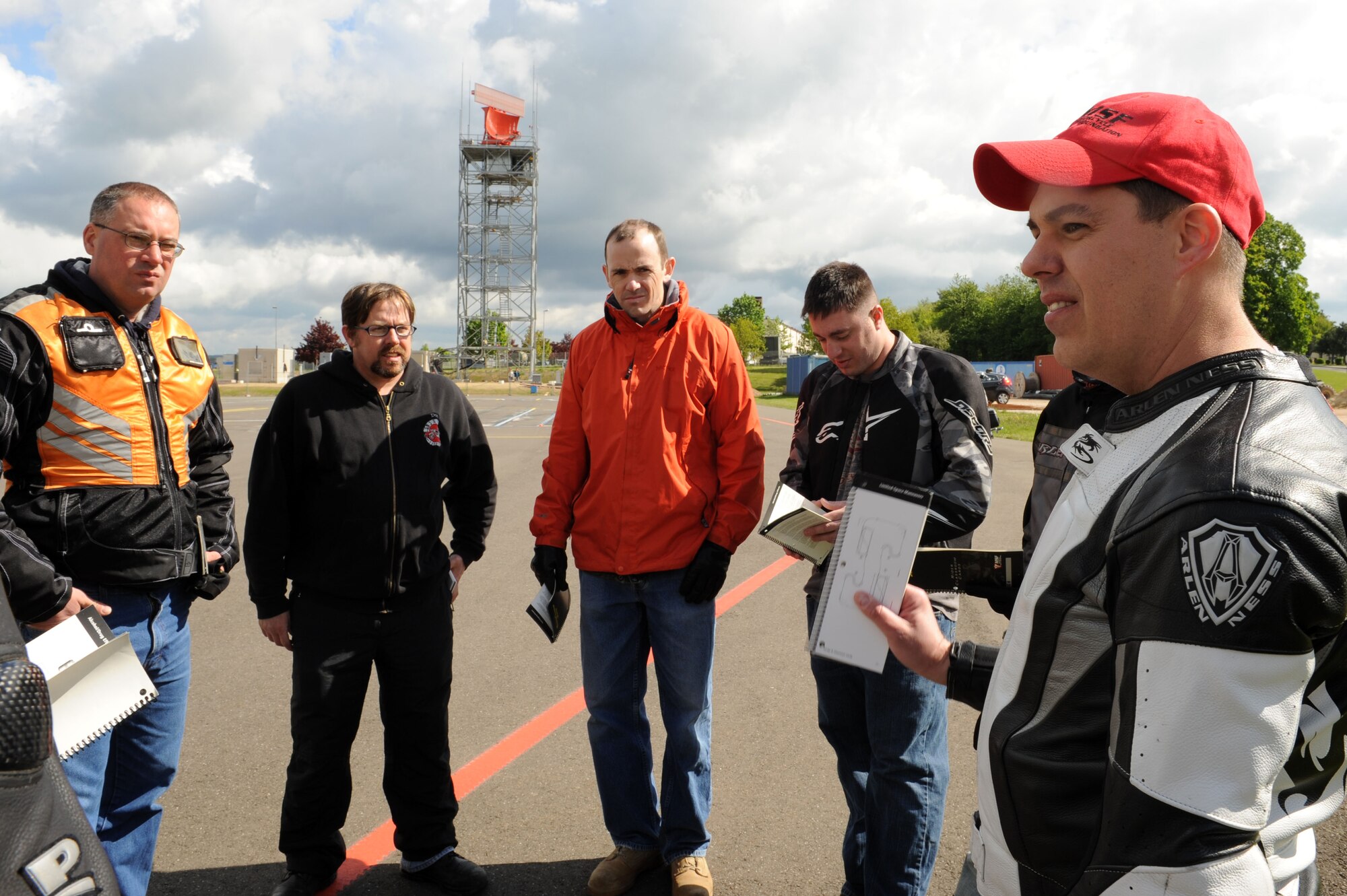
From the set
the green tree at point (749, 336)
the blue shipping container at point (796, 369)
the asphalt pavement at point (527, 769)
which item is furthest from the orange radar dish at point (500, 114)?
the asphalt pavement at point (527, 769)

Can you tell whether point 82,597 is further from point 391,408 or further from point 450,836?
point 450,836

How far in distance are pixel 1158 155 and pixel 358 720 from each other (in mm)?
3022

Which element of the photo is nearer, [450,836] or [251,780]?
[450,836]

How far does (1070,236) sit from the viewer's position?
4.09 ft

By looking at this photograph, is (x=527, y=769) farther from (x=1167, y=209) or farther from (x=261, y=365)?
(x=261, y=365)

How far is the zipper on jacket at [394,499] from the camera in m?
3.13

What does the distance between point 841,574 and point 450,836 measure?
82.8 inches

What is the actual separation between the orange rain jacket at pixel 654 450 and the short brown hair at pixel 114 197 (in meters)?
1.55

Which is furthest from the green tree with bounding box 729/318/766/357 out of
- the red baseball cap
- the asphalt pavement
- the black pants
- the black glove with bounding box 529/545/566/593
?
the red baseball cap

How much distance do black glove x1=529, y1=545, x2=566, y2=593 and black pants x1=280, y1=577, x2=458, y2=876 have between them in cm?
42

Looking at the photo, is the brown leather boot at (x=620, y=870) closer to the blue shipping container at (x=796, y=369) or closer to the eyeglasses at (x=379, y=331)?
the eyeglasses at (x=379, y=331)

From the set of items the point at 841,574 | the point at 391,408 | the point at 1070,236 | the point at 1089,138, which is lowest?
the point at 841,574

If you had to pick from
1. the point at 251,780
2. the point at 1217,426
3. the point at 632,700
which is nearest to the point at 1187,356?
the point at 1217,426

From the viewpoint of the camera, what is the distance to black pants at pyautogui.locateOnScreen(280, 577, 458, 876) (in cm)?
303
